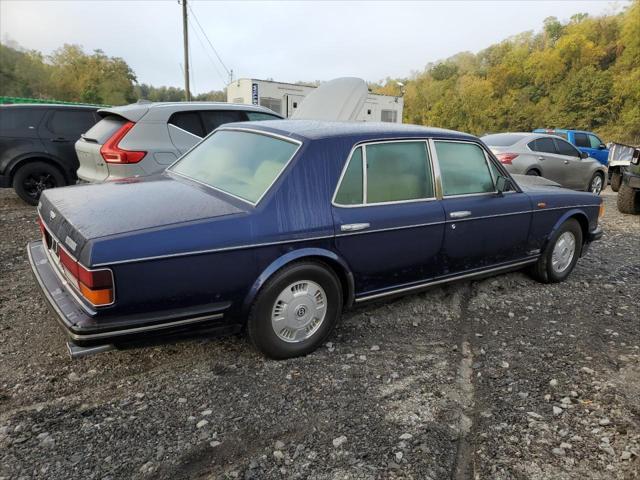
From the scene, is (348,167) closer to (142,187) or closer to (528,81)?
(142,187)

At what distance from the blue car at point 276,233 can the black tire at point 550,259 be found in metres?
0.57

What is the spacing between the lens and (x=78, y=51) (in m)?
58.9

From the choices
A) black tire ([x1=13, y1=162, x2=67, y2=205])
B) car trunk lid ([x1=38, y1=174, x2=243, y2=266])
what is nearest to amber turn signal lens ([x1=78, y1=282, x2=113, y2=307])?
car trunk lid ([x1=38, y1=174, x2=243, y2=266])

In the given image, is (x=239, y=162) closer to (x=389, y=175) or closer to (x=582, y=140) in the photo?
(x=389, y=175)

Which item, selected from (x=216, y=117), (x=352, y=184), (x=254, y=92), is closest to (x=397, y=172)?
(x=352, y=184)

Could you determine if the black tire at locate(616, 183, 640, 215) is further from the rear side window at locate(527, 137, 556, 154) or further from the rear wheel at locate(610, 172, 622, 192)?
the rear wheel at locate(610, 172, 622, 192)

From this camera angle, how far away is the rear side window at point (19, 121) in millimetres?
6883

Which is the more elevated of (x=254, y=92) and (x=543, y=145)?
(x=254, y=92)

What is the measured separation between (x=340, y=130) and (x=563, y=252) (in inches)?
120

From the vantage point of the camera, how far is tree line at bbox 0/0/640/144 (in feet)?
161

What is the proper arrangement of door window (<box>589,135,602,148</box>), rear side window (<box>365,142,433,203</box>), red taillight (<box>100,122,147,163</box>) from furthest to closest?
door window (<box>589,135,602,148</box>) → red taillight (<box>100,122,147,163</box>) → rear side window (<box>365,142,433,203</box>)

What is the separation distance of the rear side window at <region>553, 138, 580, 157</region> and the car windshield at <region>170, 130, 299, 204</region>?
9.01 meters

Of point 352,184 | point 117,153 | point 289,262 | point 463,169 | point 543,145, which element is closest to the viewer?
point 289,262

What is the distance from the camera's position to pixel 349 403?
2646 millimetres
